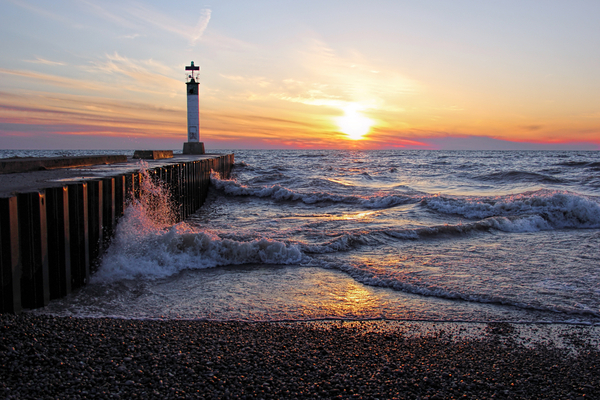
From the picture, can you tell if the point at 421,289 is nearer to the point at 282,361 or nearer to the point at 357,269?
the point at 357,269

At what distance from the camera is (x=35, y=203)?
368 centimetres

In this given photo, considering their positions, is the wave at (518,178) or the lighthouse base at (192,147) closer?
the wave at (518,178)

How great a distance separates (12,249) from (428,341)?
3.85 meters

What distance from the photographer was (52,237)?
3961 millimetres

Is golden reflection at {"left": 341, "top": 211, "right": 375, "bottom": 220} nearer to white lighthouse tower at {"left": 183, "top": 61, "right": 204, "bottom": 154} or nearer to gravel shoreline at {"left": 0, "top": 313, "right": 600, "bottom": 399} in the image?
gravel shoreline at {"left": 0, "top": 313, "right": 600, "bottom": 399}

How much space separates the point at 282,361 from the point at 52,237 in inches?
111

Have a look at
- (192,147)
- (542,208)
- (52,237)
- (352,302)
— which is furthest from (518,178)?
(52,237)

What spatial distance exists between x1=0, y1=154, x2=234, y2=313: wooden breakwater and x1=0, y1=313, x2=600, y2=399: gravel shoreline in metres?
0.36

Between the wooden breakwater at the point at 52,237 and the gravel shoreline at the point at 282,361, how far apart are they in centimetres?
36

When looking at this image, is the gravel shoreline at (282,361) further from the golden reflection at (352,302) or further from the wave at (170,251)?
the wave at (170,251)

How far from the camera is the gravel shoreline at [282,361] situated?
99.0 inches

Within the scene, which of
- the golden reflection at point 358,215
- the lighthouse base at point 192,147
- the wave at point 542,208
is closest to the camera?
the wave at point 542,208

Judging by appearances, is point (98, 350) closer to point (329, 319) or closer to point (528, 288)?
point (329, 319)

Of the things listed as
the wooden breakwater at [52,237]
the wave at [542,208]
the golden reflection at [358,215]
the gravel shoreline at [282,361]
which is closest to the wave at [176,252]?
the wooden breakwater at [52,237]
